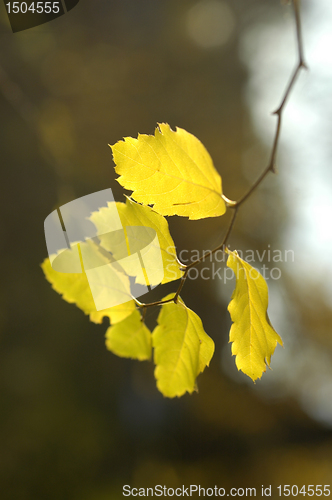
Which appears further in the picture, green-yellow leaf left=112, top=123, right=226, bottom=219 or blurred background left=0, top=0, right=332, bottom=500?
blurred background left=0, top=0, right=332, bottom=500

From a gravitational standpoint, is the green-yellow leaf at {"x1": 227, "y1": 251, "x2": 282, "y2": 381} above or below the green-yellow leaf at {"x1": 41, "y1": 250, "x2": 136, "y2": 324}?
below

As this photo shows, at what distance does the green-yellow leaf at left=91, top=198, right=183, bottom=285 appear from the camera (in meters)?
0.25

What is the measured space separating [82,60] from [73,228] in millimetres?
1297

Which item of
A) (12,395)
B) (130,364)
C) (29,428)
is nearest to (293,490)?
(130,364)

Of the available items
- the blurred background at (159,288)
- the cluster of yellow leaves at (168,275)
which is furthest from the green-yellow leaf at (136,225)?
the blurred background at (159,288)

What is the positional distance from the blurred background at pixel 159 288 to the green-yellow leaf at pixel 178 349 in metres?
0.79

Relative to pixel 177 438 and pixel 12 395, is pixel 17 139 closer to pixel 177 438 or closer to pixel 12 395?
pixel 12 395

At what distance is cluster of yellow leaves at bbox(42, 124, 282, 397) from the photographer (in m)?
0.23

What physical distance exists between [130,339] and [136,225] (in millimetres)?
99

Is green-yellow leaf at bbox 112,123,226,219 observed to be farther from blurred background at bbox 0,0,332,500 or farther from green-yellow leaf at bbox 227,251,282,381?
blurred background at bbox 0,0,332,500

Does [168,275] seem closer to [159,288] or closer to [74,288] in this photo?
[74,288]

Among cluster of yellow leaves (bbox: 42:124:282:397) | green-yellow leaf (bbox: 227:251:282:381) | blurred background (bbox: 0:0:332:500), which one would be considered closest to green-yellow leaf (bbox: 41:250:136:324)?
cluster of yellow leaves (bbox: 42:124:282:397)

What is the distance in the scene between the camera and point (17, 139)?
1194mm

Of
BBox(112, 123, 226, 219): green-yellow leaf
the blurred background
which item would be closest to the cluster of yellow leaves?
BBox(112, 123, 226, 219): green-yellow leaf
